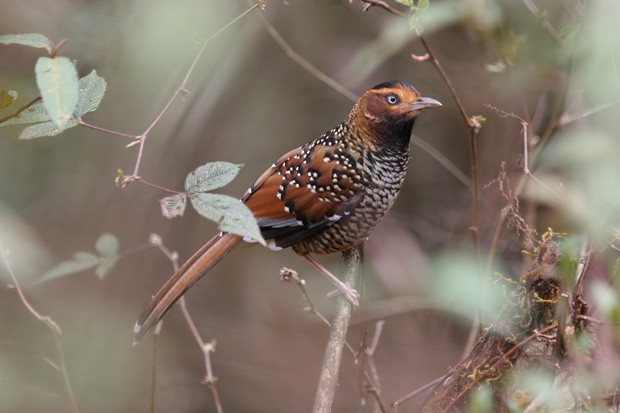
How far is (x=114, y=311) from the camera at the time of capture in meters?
4.50

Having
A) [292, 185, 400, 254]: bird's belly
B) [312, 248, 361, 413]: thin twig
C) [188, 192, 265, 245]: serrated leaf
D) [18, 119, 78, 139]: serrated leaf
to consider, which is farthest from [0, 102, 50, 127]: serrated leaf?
[292, 185, 400, 254]: bird's belly

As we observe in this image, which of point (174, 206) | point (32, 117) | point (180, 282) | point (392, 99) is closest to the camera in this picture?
point (174, 206)

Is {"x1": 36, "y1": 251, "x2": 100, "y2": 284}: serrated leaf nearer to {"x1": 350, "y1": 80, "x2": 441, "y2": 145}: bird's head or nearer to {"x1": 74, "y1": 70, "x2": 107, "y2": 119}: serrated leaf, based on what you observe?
{"x1": 74, "y1": 70, "x2": 107, "y2": 119}: serrated leaf

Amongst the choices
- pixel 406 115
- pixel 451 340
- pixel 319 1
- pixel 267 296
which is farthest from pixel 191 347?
pixel 406 115

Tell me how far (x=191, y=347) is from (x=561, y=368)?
3886mm

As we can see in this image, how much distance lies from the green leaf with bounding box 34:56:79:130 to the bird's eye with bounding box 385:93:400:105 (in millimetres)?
1783

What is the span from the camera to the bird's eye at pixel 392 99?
136 inches

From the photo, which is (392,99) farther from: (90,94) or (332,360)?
(90,94)

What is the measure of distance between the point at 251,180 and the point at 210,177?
13.3 ft

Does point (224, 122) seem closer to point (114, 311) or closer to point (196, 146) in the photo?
point (196, 146)

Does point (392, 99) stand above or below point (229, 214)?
below

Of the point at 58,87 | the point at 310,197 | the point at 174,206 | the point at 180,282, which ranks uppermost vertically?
the point at 58,87

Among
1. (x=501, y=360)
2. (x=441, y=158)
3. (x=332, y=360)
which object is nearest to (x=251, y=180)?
(x=441, y=158)

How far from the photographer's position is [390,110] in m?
3.49
